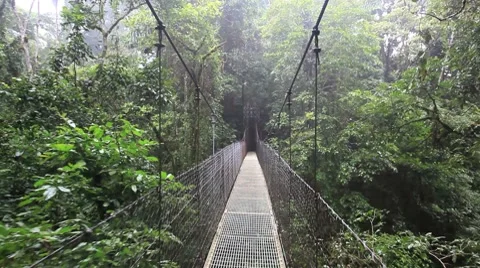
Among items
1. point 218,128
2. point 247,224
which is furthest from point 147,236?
point 218,128

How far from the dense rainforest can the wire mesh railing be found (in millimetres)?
76

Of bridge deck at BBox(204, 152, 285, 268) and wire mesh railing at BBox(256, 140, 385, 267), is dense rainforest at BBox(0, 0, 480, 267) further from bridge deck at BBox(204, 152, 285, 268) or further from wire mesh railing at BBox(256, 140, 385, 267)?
bridge deck at BBox(204, 152, 285, 268)

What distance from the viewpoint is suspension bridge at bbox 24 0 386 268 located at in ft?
2.58

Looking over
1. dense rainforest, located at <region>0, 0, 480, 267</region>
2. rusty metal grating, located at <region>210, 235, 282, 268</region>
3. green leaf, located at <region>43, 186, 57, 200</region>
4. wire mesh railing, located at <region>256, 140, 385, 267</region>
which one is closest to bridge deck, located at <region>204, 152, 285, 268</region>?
rusty metal grating, located at <region>210, 235, 282, 268</region>

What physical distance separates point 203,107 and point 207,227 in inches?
146

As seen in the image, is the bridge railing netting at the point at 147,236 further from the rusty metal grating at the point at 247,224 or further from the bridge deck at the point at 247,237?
the rusty metal grating at the point at 247,224

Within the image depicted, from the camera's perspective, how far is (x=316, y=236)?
3.87 ft

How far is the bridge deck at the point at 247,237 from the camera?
1844 millimetres

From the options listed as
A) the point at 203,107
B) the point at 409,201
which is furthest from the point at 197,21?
the point at 409,201

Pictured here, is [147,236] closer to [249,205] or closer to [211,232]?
[211,232]

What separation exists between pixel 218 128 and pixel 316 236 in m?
6.83

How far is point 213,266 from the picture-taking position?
1770 millimetres

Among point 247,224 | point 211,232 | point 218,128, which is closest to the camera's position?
point 211,232

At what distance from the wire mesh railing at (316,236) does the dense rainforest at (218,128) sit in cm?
8
